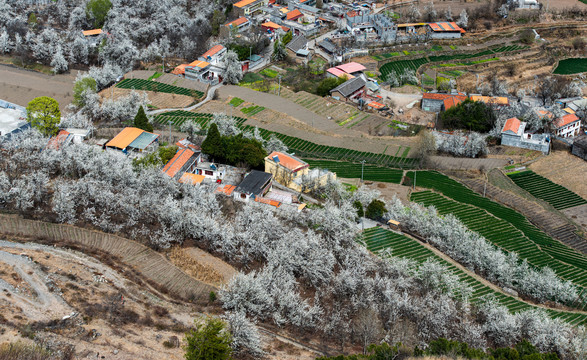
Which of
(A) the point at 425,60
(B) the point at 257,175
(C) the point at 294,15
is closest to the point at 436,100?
(A) the point at 425,60

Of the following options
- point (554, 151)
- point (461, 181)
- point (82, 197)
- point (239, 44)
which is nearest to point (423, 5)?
point (239, 44)

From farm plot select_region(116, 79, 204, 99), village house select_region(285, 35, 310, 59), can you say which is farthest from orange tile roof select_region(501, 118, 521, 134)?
farm plot select_region(116, 79, 204, 99)

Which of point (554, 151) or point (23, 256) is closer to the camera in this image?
point (23, 256)

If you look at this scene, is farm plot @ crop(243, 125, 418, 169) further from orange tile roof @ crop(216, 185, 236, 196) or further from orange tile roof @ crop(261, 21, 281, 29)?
orange tile roof @ crop(261, 21, 281, 29)

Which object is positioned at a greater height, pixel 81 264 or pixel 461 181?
pixel 81 264

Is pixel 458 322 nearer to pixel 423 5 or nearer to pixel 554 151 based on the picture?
pixel 554 151

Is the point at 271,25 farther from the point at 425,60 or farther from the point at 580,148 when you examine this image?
the point at 580,148
